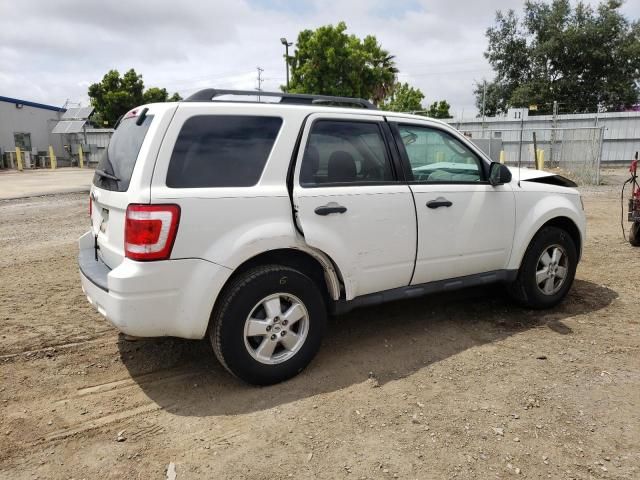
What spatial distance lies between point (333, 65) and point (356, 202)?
26791 millimetres

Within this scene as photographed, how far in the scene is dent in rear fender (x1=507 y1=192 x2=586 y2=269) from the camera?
14.5 ft

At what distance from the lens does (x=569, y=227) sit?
4887 mm

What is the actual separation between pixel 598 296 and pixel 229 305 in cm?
397

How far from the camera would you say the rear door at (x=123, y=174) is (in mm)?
A: 2953

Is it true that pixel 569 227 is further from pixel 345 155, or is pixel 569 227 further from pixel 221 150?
pixel 221 150

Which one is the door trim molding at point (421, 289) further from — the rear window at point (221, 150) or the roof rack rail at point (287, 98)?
the roof rack rail at point (287, 98)

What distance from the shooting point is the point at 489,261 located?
4324mm

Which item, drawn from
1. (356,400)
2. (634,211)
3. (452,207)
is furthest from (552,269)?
(634,211)

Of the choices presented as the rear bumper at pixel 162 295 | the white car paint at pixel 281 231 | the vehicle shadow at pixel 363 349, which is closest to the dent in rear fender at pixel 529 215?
the white car paint at pixel 281 231

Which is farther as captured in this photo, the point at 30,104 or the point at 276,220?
the point at 30,104

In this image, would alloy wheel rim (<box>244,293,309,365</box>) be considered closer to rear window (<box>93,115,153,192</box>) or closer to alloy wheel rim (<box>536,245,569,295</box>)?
rear window (<box>93,115,153,192</box>)

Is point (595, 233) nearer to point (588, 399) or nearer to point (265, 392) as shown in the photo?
point (588, 399)

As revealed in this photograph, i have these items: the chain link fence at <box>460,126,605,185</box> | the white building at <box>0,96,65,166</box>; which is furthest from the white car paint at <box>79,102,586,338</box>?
the white building at <box>0,96,65,166</box>

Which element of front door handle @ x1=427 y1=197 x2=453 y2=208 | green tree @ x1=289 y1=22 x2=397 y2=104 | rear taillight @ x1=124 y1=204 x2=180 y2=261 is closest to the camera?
rear taillight @ x1=124 y1=204 x2=180 y2=261
